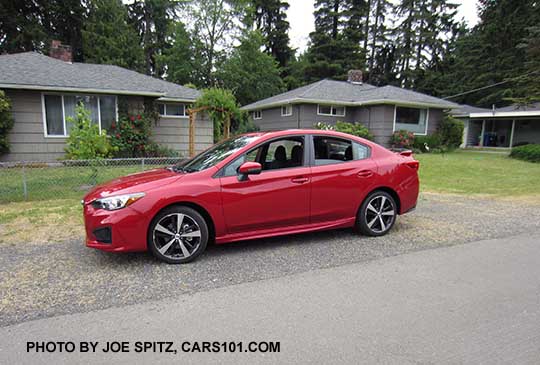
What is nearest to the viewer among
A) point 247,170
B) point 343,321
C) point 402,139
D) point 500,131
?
point 343,321

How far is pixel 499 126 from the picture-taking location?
29.3 m

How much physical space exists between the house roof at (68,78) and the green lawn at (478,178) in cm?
1080

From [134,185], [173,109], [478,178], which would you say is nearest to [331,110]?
[173,109]

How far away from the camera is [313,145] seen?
4691mm

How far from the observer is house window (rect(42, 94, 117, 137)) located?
1231 centimetres

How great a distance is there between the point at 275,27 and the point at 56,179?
36.1 metres

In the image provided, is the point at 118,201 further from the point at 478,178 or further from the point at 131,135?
the point at 478,178

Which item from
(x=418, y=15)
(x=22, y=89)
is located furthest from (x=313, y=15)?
(x=22, y=89)

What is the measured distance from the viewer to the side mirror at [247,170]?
403cm

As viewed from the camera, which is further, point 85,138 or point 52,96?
point 52,96

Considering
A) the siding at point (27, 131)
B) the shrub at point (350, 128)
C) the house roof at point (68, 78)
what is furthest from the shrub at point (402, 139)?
the siding at point (27, 131)

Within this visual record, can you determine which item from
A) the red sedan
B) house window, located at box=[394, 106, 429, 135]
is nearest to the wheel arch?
the red sedan

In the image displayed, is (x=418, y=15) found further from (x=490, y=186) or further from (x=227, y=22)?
(x=490, y=186)

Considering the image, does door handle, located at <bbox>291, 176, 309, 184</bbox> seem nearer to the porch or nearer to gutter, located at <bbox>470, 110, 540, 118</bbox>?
gutter, located at <bbox>470, 110, 540, 118</bbox>
